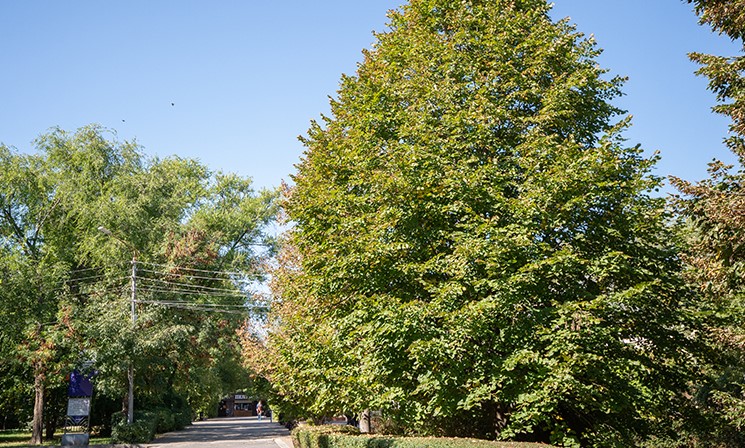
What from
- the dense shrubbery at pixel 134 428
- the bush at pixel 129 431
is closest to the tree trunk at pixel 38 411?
the dense shrubbery at pixel 134 428

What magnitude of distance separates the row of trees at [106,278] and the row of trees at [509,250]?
622 inches

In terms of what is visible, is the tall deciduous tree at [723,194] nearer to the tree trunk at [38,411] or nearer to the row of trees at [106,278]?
the row of trees at [106,278]

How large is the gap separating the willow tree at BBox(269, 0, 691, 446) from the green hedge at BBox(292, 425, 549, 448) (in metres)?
0.69

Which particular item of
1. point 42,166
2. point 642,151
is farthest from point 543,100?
point 42,166

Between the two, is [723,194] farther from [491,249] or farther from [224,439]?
[224,439]

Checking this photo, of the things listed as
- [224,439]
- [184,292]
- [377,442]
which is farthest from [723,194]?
[184,292]

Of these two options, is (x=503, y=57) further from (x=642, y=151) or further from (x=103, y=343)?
(x=103, y=343)

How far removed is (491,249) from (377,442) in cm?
484

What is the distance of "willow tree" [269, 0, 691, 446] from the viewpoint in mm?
11430

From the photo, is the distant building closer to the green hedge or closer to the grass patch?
the grass patch

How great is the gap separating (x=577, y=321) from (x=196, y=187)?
37655mm

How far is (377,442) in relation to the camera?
1267 centimetres

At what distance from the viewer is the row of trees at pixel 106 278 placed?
90.8 feet

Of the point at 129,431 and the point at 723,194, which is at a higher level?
the point at 723,194
